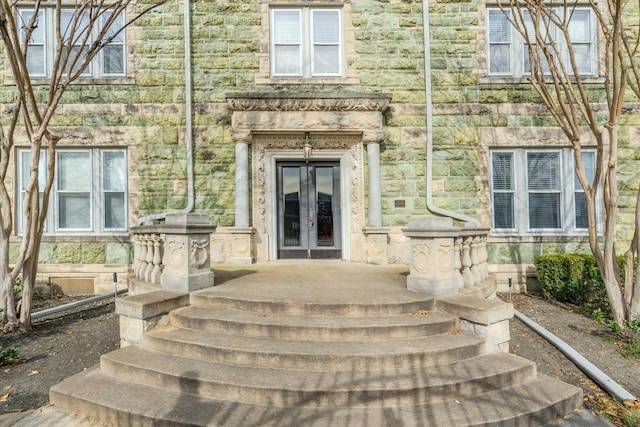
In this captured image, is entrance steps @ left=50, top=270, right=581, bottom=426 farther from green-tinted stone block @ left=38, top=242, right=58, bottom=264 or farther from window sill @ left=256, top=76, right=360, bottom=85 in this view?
window sill @ left=256, top=76, right=360, bottom=85

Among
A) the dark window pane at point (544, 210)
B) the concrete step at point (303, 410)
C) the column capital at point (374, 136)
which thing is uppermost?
the column capital at point (374, 136)

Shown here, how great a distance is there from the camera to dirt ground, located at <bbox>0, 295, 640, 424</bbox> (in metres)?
3.84

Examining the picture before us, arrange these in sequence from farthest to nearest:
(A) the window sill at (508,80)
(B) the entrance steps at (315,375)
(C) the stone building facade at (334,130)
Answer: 1. (A) the window sill at (508,80)
2. (C) the stone building facade at (334,130)
3. (B) the entrance steps at (315,375)

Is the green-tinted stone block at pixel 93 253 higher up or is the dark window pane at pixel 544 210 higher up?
the dark window pane at pixel 544 210

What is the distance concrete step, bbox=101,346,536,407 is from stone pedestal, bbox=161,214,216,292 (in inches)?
48.8

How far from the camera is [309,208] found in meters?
8.64

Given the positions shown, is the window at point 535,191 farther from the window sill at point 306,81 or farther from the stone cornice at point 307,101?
the window sill at point 306,81

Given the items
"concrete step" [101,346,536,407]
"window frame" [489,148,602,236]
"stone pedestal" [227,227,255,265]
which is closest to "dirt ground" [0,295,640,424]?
"concrete step" [101,346,536,407]

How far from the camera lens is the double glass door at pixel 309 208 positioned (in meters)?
8.56

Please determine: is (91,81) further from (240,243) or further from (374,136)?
(374,136)

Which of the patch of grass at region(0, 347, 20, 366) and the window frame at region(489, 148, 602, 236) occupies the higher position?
the window frame at region(489, 148, 602, 236)

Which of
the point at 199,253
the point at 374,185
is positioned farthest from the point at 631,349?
the point at 199,253

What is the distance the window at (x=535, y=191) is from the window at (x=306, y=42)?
4562mm

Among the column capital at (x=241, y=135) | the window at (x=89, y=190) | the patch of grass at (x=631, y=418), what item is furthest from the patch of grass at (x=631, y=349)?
the window at (x=89, y=190)
